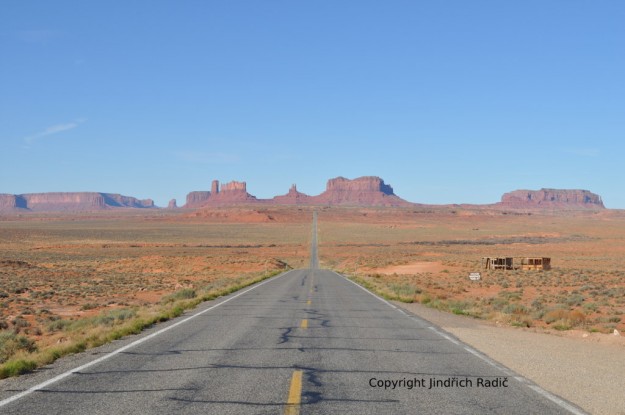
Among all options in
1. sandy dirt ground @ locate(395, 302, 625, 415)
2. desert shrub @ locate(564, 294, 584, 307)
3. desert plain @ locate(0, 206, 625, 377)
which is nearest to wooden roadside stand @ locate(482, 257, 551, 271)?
desert plain @ locate(0, 206, 625, 377)

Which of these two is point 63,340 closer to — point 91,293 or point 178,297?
point 178,297

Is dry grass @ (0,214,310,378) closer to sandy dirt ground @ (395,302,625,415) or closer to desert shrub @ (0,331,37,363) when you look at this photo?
desert shrub @ (0,331,37,363)

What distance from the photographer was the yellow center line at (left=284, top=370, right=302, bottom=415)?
6.46 m

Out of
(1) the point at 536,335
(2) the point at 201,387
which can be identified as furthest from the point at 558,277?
(2) the point at 201,387

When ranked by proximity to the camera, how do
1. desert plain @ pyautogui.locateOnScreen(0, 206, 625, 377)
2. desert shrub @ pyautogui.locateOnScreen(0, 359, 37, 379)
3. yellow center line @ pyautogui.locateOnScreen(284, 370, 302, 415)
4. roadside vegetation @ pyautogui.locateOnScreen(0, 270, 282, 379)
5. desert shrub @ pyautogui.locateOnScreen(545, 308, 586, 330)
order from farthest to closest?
1. desert shrub @ pyautogui.locateOnScreen(545, 308, 586, 330)
2. desert plain @ pyautogui.locateOnScreen(0, 206, 625, 377)
3. roadside vegetation @ pyautogui.locateOnScreen(0, 270, 282, 379)
4. desert shrub @ pyautogui.locateOnScreen(0, 359, 37, 379)
5. yellow center line @ pyautogui.locateOnScreen(284, 370, 302, 415)

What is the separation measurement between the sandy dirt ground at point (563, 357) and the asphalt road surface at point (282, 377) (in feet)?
1.36

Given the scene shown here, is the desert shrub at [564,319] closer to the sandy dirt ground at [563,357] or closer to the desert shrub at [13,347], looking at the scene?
the sandy dirt ground at [563,357]

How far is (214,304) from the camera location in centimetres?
2064

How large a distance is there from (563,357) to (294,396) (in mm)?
6183

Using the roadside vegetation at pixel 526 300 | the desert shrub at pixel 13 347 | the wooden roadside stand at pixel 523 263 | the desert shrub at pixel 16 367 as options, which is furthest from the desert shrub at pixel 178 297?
the wooden roadside stand at pixel 523 263

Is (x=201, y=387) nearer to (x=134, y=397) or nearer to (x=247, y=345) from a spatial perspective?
(x=134, y=397)

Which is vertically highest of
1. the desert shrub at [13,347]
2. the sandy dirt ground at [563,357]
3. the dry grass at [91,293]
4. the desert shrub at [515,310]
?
the sandy dirt ground at [563,357]

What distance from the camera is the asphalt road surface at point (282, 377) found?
673cm

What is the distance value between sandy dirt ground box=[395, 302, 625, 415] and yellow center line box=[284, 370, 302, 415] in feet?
11.8
